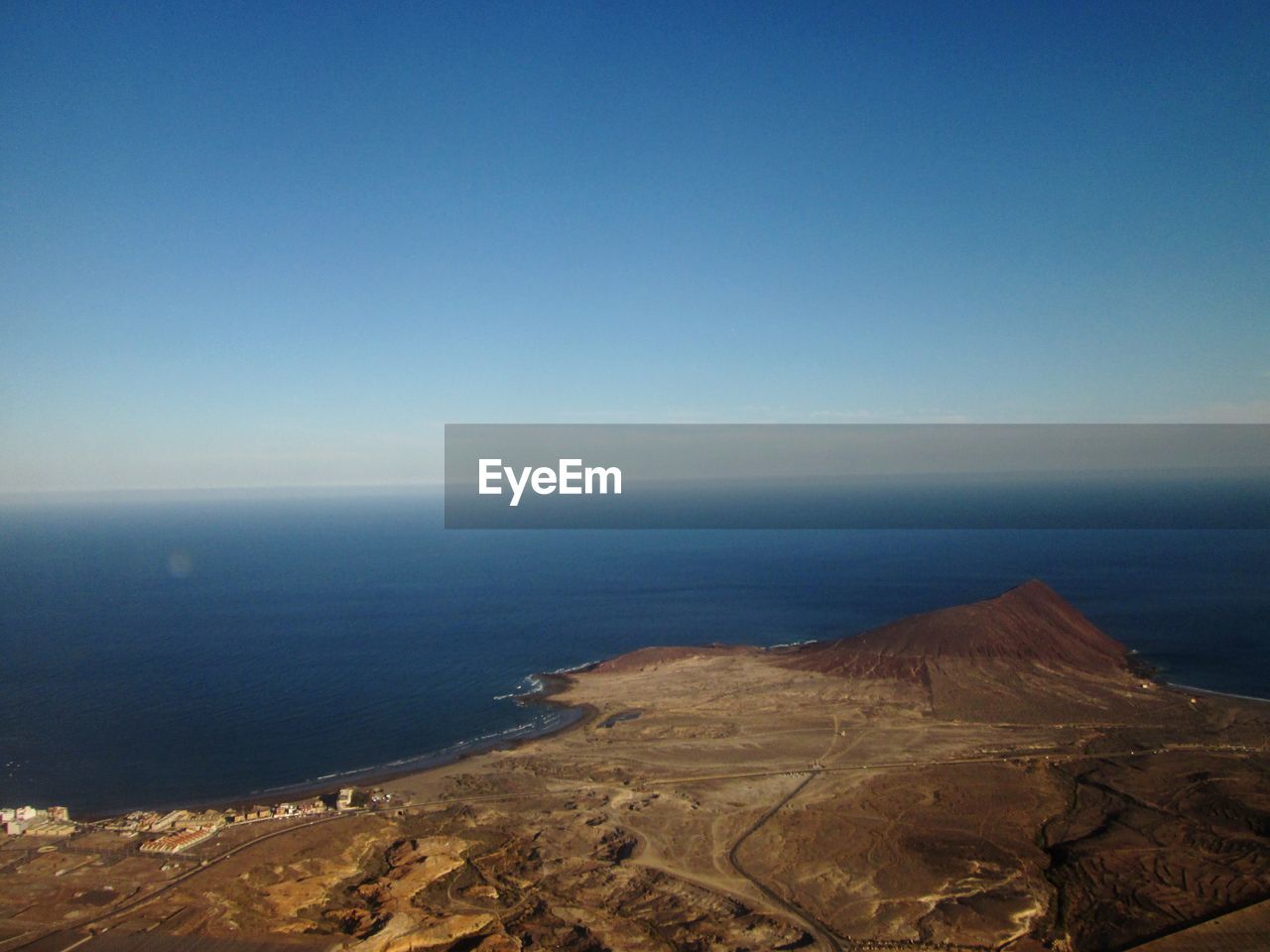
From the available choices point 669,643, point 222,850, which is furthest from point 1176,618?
point 222,850

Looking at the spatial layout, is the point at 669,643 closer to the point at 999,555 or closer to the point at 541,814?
the point at 541,814

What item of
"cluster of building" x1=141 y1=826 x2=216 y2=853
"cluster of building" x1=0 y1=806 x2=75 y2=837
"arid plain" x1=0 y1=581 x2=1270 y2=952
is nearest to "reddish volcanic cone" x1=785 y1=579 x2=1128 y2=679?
"arid plain" x1=0 y1=581 x2=1270 y2=952

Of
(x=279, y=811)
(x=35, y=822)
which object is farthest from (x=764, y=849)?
(x=35, y=822)

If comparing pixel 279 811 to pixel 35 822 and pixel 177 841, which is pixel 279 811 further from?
pixel 35 822

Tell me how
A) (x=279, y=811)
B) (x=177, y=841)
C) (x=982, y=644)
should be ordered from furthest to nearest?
(x=982, y=644) < (x=279, y=811) < (x=177, y=841)

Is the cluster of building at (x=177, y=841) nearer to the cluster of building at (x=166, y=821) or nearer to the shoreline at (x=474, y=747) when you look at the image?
the cluster of building at (x=166, y=821)

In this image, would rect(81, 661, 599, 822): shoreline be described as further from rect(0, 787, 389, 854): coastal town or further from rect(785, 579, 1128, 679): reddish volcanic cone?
rect(785, 579, 1128, 679): reddish volcanic cone

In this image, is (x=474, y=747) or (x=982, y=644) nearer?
(x=474, y=747)
